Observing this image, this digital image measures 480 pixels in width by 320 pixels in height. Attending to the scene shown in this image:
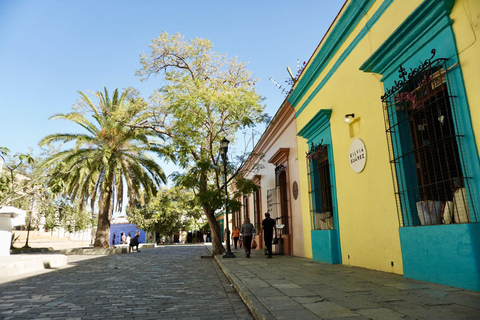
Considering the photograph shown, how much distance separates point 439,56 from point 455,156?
4.60 ft

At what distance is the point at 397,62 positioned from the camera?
5.50 metres

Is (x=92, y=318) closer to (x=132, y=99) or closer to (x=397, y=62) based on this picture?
(x=397, y=62)

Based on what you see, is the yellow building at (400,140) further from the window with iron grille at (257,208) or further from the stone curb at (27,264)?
the window with iron grille at (257,208)

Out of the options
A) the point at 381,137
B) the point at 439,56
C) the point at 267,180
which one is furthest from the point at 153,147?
the point at 439,56

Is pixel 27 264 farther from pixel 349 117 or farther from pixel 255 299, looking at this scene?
pixel 349 117

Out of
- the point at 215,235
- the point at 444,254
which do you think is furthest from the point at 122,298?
the point at 215,235

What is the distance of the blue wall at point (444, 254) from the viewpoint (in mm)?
3898

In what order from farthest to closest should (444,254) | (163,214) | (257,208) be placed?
1. (163,214)
2. (257,208)
3. (444,254)

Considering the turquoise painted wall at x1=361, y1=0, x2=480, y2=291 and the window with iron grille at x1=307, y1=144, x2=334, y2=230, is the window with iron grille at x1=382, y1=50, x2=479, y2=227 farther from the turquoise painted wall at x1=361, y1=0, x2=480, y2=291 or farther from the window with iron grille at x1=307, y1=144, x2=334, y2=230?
the window with iron grille at x1=307, y1=144, x2=334, y2=230

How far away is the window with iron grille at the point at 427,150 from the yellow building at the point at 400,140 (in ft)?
0.06

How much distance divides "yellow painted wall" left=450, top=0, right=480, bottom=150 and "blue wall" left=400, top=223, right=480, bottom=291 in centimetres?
111

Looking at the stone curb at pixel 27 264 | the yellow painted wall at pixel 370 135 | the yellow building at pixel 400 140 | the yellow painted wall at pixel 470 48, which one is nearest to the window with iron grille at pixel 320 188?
the yellow building at pixel 400 140

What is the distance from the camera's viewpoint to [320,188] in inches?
336

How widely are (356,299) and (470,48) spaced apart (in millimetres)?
3338
